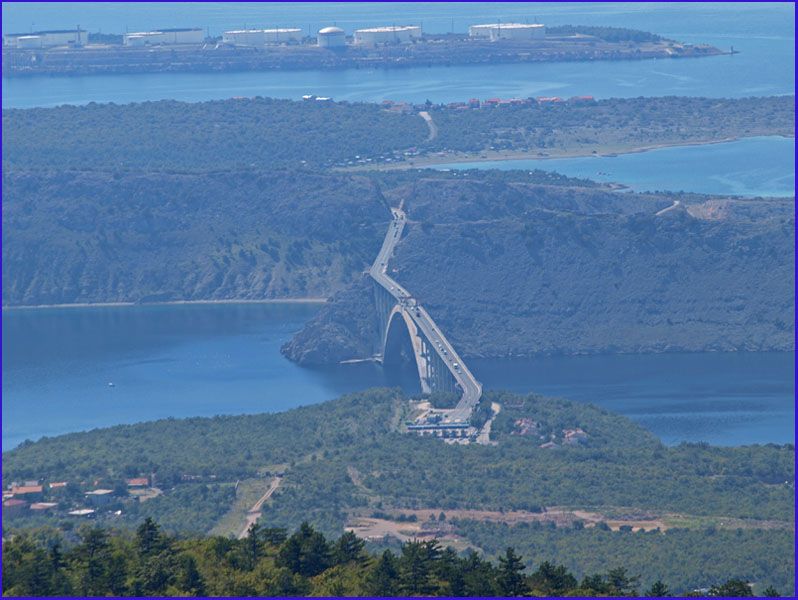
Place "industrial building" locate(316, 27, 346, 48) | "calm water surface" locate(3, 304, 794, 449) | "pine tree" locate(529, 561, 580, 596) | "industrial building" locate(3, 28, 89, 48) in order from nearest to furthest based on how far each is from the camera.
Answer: "pine tree" locate(529, 561, 580, 596) < "calm water surface" locate(3, 304, 794, 449) < "industrial building" locate(316, 27, 346, 48) < "industrial building" locate(3, 28, 89, 48)

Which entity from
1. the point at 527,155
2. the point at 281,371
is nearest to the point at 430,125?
the point at 527,155

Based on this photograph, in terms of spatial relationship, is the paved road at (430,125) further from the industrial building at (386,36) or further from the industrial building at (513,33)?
the industrial building at (513,33)

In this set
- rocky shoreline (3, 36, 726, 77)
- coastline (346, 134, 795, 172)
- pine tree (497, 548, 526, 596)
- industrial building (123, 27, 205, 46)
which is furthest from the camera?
industrial building (123, 27, 205, 46)

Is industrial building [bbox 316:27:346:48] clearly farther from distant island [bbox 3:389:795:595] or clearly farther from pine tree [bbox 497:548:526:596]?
pine tree [bbox 497:548:526:596]

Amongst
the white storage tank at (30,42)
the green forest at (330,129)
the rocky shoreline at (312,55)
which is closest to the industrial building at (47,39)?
the white storage tank at (30,42)

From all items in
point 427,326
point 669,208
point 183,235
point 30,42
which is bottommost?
point 30,42

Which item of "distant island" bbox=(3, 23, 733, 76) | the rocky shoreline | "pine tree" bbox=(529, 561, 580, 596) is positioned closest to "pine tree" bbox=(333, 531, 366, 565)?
"pine tree" bbox=(529, 561, 580, 596)

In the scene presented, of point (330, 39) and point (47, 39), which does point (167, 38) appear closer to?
point (47, 39)
